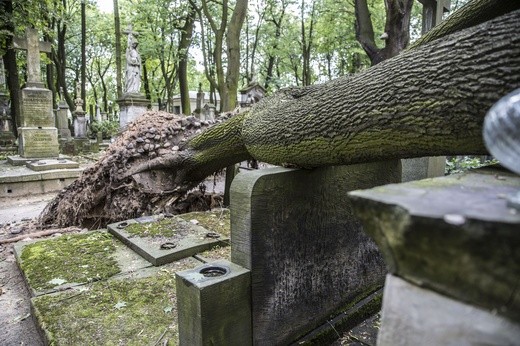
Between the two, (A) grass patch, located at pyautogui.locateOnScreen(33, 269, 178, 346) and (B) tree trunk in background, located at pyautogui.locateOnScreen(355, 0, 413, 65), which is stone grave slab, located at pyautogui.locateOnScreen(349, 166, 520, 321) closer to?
(A) grass patch, located at pyautogui.locateOnScreen(33, 269, 178, 346)

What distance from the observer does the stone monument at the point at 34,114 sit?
10.4m

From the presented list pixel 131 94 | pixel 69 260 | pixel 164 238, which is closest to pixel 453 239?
pixel 164 238

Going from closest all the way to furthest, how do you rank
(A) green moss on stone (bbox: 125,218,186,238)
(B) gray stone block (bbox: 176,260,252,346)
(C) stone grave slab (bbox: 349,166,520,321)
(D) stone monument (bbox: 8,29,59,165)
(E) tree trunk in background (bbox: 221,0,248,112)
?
(C) stone grave slab (bbox: 349,166,520,321) → (B) gray stone block (bbox: 176,260,252,346) → (A) green moss on stone (bbox: 125,218,186,238) → (E) tree trunk in background (bbox: 221,0,248,112) → (D) stone monument (bbox: 8,29,59,165)

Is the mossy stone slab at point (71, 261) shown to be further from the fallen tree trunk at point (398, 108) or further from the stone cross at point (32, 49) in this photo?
the stone cross at point (32, 49)

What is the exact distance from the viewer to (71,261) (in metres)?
3.12

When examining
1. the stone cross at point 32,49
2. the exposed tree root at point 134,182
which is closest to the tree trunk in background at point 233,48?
the exposed tree root at point 134,182

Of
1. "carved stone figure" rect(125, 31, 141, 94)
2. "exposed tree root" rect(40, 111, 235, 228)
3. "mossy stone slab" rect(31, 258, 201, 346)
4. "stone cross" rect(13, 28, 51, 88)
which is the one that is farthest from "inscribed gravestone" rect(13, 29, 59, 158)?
"mossy stone slab" rect(31, 258, 201, 346)

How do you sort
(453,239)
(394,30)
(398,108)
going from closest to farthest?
(453,239) → (398,108) → (394,30)

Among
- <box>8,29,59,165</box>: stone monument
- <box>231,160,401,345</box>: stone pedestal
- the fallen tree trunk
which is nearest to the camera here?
the fallen tree trunk

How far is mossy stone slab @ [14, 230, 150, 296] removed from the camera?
277 cm

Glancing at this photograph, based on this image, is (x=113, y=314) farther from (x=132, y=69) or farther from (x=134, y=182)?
(x=132, y=69)

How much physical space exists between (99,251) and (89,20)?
88.0ft

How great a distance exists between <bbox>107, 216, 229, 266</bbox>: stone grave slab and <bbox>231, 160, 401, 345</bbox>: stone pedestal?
1241mm

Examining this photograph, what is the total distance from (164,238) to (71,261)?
0.85 m
